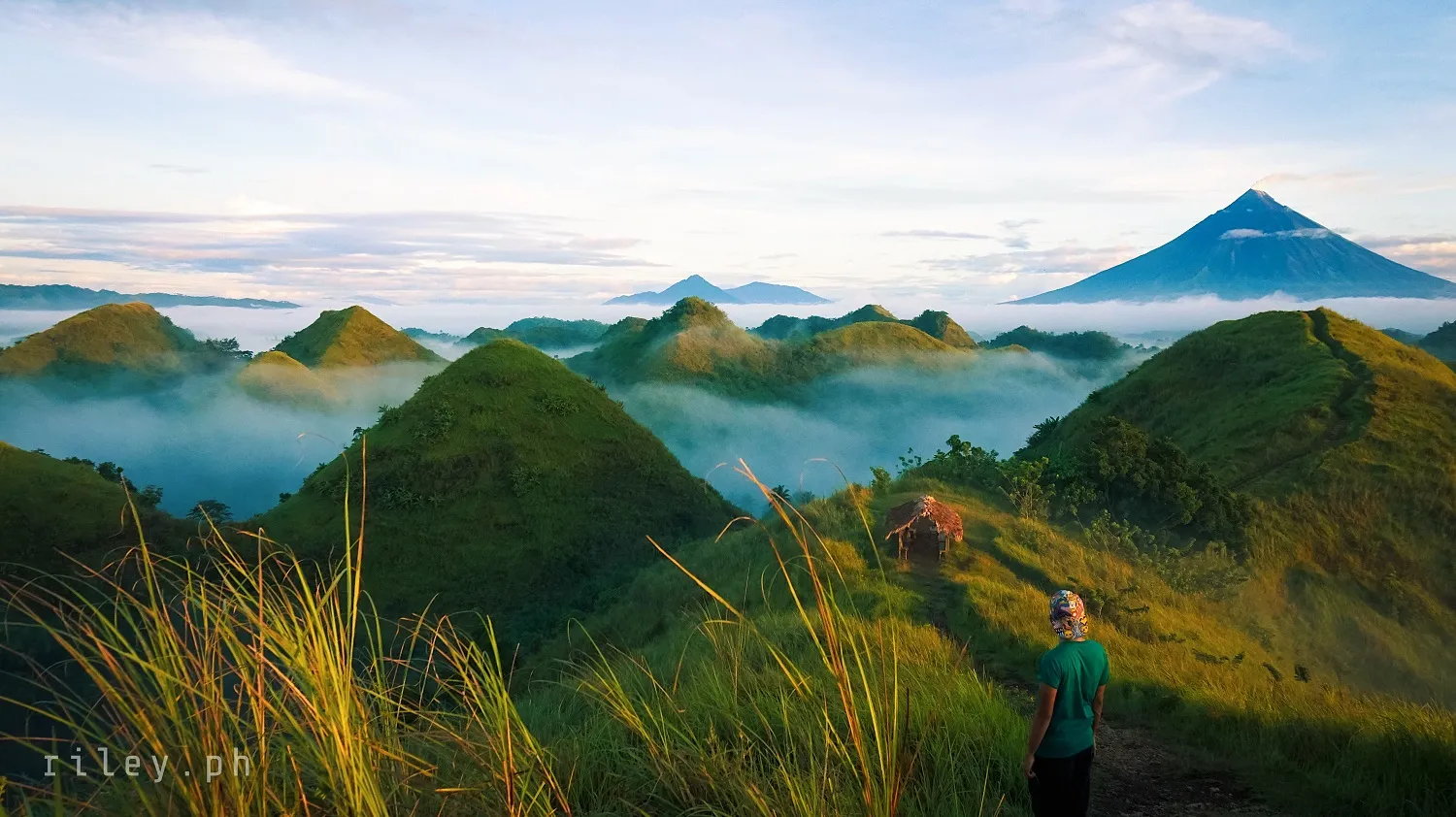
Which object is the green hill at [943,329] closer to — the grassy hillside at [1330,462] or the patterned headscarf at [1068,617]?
the grassy hillside at [1330,462]

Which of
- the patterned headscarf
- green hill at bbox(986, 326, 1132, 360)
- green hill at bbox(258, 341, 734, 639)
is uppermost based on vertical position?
the patterned headscarf

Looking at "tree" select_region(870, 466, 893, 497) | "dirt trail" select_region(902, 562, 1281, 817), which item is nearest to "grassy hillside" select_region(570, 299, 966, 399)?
"tree" select_region(870, 466, 893, 497)

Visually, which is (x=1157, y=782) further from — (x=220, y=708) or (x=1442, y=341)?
(x=1442, y=341)

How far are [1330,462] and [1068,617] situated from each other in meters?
28.1

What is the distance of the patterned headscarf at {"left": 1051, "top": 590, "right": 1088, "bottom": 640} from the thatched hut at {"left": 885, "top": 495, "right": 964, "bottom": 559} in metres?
9.64

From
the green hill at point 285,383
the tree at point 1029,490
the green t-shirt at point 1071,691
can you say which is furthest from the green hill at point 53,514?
the green hill at point 285,383

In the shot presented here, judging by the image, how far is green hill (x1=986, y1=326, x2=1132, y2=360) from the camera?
182250 mm

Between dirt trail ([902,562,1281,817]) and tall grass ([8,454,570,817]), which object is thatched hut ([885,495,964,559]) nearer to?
dirt trail ([902,562,1281,817])

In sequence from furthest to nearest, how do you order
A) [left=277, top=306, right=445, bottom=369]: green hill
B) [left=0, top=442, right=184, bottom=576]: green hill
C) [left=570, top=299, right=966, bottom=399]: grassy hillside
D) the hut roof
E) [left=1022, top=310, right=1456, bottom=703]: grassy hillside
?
[left=570, top=299, right=966, bottom=399]: grassy hillside
[left=277, top=306, right=445, bottom=369]: green hill
[left=0, top=442, right=184, bottom=576]: green hill
[left=1022, top=310, right=1456, bottom=703]: grassy hillside
the hut roof

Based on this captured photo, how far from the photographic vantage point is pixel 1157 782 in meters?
6.50

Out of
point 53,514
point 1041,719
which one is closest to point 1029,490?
point 1041,719

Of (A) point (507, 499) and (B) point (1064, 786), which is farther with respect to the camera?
(A) point (507, 499)

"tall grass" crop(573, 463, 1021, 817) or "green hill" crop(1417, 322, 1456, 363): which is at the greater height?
"green hill" crop(1417, 322, 1456, 363)

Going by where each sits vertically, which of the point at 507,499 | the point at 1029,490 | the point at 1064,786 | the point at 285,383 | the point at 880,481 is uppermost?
the point at 1064,786
